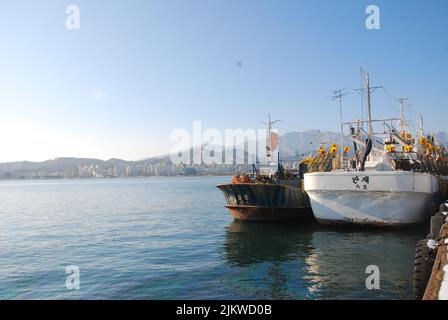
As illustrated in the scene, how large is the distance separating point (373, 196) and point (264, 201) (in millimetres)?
7569

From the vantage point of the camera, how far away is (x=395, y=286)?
12.0 m

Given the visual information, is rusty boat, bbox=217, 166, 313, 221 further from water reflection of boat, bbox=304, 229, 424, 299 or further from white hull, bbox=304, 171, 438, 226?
water reflection of boat, bbox=304, 229, 424, 299

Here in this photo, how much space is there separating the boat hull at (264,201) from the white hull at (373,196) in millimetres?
3526

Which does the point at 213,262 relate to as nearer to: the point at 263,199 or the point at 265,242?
the point at 265,242

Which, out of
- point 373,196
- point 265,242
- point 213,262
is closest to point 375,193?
point 373,196

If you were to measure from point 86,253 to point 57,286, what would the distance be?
6.23m

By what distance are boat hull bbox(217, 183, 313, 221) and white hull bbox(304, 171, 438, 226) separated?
11.6 ft

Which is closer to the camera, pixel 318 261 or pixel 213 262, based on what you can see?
pixel 318 261

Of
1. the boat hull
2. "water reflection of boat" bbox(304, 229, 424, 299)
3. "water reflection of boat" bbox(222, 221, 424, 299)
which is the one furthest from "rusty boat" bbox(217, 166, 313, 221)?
"water reflection of boat" bbox(304, 229, 424, 299)

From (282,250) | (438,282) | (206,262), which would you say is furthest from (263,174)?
(438,282)

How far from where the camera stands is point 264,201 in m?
26.1

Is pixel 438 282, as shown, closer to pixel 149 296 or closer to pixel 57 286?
pixel 149 296

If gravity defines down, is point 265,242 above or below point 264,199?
below
